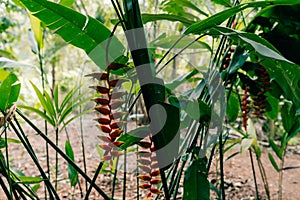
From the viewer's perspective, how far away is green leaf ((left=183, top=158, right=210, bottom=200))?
19.7 inches

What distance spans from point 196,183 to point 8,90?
1.06 feet

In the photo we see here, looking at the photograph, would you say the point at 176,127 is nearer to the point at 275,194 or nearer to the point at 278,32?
the point at 278,32

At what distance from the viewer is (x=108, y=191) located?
1.88 metres

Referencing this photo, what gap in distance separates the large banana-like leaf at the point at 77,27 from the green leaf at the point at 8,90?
11cm

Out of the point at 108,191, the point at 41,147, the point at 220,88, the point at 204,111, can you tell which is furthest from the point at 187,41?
the point at 41,147

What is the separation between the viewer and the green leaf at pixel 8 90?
559 millimetres

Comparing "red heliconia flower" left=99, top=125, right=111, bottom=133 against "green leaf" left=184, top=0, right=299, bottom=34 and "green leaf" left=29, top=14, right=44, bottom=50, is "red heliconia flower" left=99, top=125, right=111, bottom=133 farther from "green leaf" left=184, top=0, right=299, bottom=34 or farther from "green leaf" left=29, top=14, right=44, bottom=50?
"green leaf" left=29, top=14, right=44, bottom=50

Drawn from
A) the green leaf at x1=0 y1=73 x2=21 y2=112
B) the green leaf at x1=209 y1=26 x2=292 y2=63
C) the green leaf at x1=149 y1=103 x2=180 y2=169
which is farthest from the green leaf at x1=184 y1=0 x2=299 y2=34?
the green leaf at x1=0 y1=73 x2=21 y2=112

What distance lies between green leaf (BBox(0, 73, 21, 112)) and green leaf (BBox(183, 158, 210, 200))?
0.30 m

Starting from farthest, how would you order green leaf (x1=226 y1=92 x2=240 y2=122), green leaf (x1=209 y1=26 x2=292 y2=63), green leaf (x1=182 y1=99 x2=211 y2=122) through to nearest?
green leaf (x1=226 y1=92 x2=240 y2=122) < green leaf (x1=182 y1=99 x2=211 y2=122) < green leaf (x1=209 y1=26 x2=292 y2=63)

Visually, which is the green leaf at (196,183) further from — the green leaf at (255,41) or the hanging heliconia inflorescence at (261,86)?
the hanging heliconia inflorescence at (261,86)

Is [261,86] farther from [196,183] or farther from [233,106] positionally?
[196,183]

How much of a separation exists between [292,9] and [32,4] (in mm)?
473

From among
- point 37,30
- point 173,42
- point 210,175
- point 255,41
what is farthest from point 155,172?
point 210,175
